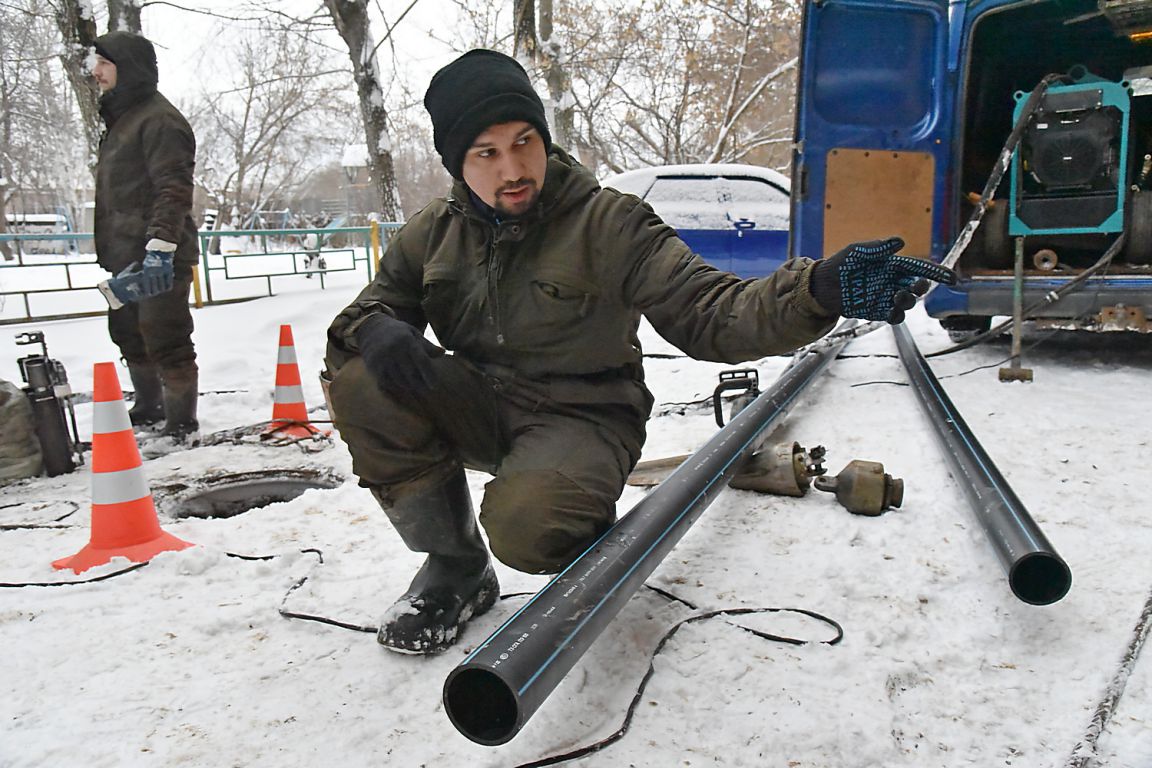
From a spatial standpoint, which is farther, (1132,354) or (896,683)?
(1132,354)

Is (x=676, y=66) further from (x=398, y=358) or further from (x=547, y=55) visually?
(x=398, y=358)

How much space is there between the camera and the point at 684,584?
6.83ft

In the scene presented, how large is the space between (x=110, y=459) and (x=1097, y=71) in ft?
20.8

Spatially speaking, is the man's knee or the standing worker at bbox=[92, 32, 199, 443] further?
the standing worker at bbox=[92, 32, 199, 443]

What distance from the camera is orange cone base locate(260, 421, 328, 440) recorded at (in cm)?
388

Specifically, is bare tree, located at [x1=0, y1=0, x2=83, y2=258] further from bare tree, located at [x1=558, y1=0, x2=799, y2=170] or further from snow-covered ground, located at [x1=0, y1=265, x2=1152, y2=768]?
snow-covered ground, located at [x1=0, y1=265, x2=1152, y2=768]

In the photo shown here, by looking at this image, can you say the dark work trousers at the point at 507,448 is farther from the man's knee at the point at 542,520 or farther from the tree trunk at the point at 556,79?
→ the tree trunk at the point at 556,79

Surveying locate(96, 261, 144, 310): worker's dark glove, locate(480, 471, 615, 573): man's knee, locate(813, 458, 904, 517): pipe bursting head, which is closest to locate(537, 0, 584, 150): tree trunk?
locate(96, 261, 144, 310): worker's dark glove

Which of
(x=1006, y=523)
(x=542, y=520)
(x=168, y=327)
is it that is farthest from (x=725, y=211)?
(x=542, y=520)

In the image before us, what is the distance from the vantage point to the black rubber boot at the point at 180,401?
3855 millimetres

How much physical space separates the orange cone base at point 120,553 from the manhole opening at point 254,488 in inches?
29.1

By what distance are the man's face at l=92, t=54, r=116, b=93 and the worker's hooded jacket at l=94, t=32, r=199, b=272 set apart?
20 millimetres

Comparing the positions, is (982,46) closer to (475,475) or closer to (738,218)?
(738,218)

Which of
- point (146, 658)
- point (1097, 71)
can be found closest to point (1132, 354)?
point (1097, 71)
